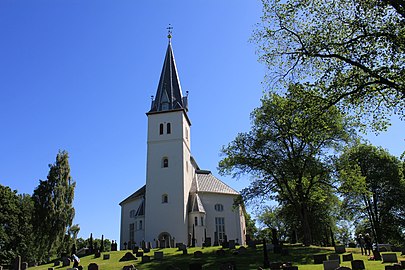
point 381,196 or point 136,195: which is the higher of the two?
point 136,195

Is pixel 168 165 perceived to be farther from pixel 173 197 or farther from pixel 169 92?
pixel 169 92

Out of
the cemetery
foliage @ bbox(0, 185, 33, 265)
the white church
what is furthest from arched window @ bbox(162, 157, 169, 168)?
foliage @ bbox(0, 185, 33, 265)

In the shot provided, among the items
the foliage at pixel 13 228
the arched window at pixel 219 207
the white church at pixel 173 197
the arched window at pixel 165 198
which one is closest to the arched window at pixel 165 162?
the white church at pixel 173 197

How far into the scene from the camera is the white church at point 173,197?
3769cm

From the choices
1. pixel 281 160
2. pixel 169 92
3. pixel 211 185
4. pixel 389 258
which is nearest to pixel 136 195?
pixel 211 185

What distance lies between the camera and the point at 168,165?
4041cm

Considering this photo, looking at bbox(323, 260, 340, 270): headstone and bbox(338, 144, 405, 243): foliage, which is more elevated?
bbox(338, 144, 405, 243): foliage

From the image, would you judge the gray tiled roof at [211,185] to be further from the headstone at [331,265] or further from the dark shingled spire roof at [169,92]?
the headstone at [331,265]

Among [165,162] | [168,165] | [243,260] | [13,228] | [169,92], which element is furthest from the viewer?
[169,92]

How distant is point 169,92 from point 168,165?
976 centimetres

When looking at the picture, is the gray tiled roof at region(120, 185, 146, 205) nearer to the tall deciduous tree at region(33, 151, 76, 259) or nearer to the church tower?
the church tower

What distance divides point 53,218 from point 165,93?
18.8 metres

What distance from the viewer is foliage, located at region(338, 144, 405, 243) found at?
122ft

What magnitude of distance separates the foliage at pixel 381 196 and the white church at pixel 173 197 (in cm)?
1338
